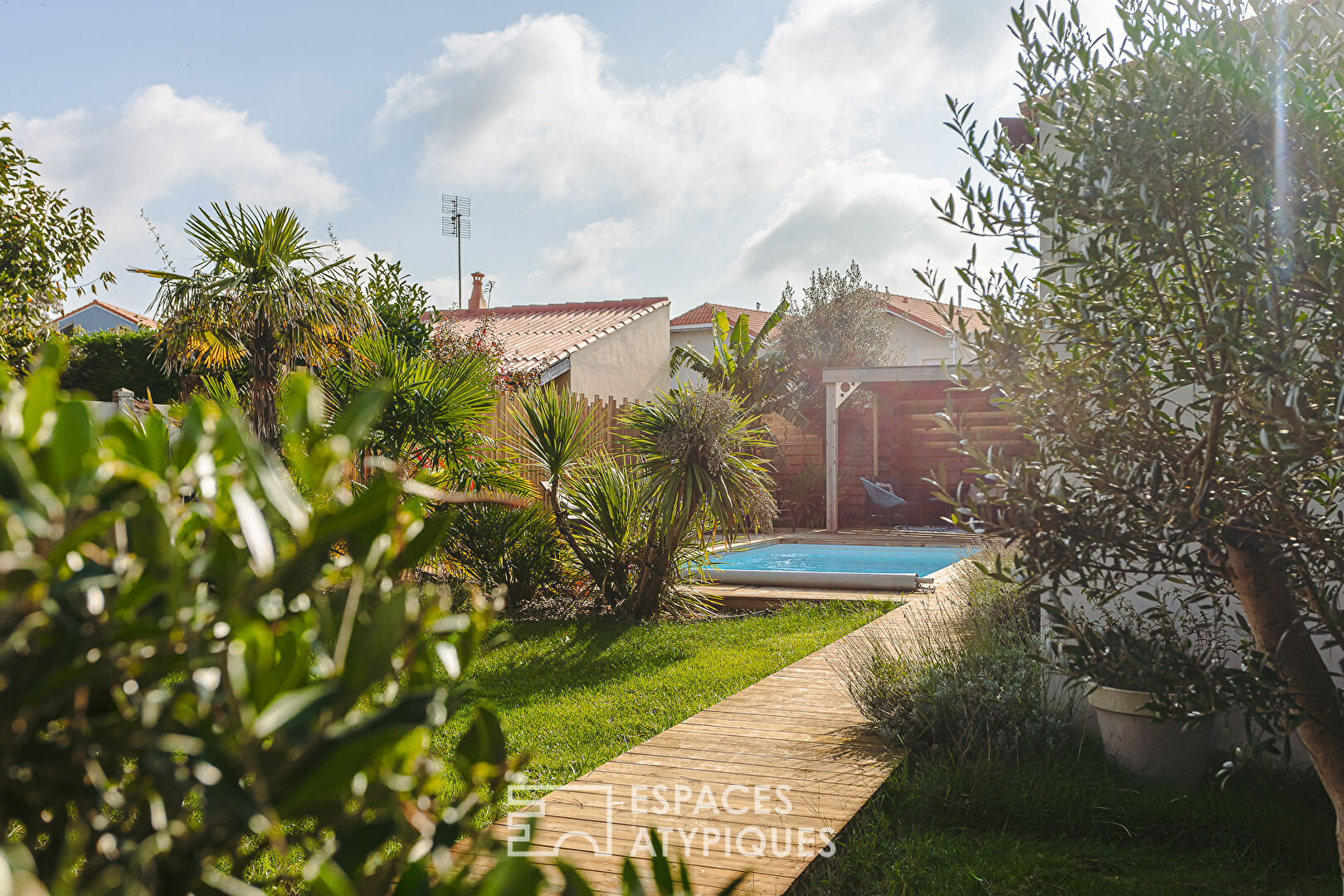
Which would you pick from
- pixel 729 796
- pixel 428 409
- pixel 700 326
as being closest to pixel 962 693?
pixel 729 796

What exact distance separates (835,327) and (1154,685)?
2515cm

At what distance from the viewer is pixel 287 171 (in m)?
14.9

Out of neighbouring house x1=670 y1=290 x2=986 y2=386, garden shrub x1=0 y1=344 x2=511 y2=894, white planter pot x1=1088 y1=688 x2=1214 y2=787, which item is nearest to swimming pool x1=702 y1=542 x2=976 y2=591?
white planter pot x1=1088 y1=688 x2=1214 y2=787

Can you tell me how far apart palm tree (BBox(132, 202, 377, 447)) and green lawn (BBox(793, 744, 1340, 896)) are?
6.25 meters

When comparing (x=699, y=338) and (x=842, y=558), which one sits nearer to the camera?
(x=842, y=558)

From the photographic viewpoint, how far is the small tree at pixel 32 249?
8.02 m

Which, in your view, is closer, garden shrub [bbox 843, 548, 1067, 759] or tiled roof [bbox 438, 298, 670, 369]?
garden shrub [bbox 843, 548, 1067, 759]

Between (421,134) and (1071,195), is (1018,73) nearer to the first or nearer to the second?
(1071,195)

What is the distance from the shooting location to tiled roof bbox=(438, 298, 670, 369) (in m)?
18.2

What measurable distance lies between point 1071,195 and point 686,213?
19.6 meters

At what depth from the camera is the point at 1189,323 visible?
2.90 m

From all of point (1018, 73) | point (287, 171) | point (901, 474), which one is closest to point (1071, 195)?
point (1018, 73)

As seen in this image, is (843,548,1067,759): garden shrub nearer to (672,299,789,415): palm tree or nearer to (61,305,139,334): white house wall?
(672,299,789,415): palm tree

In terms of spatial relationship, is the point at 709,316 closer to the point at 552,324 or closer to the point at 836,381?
the point at 552,324
